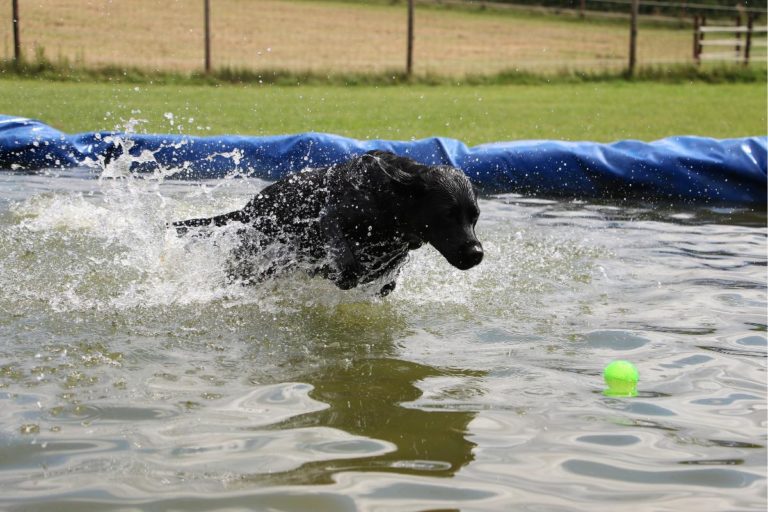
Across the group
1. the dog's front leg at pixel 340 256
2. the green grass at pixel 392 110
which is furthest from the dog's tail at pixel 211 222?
the green grass at pixel 392 110

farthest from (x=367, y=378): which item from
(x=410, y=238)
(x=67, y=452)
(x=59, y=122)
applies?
(x=59, y=122)

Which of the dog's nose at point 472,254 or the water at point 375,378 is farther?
the dog's nose at point 472,254

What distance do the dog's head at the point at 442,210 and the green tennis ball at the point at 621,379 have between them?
0.85 meters

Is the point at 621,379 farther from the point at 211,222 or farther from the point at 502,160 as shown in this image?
the point at 502,160

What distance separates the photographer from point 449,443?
12.4ft

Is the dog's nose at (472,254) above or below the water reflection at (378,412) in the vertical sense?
above

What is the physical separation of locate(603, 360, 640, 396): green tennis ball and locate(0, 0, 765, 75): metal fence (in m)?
13.3

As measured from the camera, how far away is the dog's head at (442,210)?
5.00 meters

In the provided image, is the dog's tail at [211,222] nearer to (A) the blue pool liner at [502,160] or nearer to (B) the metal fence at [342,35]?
(A) the blue pool liner at [502,160]

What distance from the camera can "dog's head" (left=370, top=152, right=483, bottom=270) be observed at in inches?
197

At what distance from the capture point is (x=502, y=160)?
9.89 metres

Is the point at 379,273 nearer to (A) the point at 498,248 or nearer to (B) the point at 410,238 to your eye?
(B) the point at 410,238

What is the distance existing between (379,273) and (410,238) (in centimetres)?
38

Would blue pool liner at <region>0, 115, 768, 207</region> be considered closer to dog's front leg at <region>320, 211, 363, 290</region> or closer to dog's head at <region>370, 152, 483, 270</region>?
dog's front leg at <region>320, 211, 363, 290</region>
